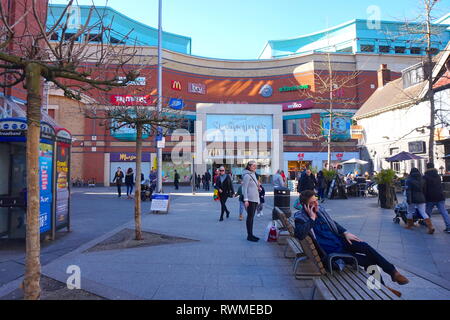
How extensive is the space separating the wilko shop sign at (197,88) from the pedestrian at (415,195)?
31.8 meters

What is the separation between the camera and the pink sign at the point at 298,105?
1425 inches

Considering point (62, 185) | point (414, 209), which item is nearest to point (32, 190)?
point (62, 185)

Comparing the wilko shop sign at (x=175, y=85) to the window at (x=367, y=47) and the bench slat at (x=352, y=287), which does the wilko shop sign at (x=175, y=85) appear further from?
the bench slat at (x=352, y=287)

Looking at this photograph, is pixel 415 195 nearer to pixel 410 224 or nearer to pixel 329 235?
pixel 410 224

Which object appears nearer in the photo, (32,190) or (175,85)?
(32,190)

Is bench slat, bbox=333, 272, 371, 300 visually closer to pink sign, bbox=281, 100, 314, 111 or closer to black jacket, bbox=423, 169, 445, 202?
black jacket, bbox=423, 169, 445, 202

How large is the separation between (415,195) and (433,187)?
671 mm

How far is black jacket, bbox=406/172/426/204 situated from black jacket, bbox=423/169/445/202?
0.14 metres

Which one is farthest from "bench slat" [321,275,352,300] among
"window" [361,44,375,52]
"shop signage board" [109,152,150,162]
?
"window" [361,44,375,52]

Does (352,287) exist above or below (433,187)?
below

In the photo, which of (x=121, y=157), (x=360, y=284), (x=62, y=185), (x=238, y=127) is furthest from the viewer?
(x=238, y=127)

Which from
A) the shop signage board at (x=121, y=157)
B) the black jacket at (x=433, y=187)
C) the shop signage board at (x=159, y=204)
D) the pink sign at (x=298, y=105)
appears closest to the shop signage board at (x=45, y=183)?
the shop signage board at (x=159, y=204)

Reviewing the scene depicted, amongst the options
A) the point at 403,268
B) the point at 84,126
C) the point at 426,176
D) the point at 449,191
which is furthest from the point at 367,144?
the point at 84,126

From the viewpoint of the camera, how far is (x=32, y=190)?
3.17m
